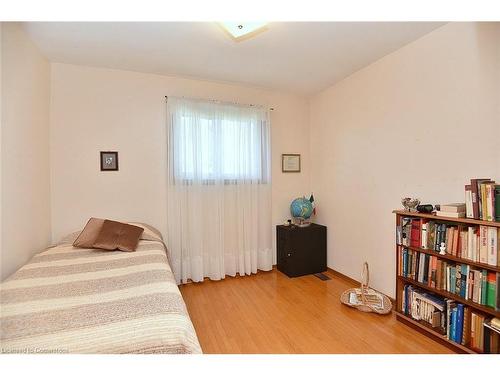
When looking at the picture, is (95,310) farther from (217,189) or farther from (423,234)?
(423,234)

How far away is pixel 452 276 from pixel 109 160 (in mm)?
3201

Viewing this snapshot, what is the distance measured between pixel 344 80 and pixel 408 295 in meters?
2.37

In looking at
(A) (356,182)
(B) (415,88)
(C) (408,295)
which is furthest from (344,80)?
(C) (408,295)

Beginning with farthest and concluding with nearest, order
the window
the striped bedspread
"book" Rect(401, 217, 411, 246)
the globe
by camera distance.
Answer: the globe
the window
"book" Rect(401, 217, 411, 246)
the striped bedspread

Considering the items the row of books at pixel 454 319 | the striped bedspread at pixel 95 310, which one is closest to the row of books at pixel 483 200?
the row of books at pixel 454 319

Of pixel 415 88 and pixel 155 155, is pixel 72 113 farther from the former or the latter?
pixel 415 88

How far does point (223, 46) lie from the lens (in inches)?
84.6

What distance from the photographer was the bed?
0.91 m

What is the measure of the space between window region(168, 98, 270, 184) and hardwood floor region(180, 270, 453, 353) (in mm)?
1310

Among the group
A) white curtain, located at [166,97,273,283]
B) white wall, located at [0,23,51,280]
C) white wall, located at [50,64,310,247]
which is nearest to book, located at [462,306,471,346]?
white curtain, located at [166,97,273,283]

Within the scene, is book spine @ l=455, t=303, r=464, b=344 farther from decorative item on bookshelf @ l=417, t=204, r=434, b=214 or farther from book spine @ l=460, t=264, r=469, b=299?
decorative item on bookshelf @ l=417, t=204, r=434, b=214

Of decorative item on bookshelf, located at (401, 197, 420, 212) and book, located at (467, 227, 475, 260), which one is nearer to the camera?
book, located at (467, 227, 475, 260)

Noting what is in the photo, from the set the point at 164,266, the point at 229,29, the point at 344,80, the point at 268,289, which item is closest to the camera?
the point at 164,266
